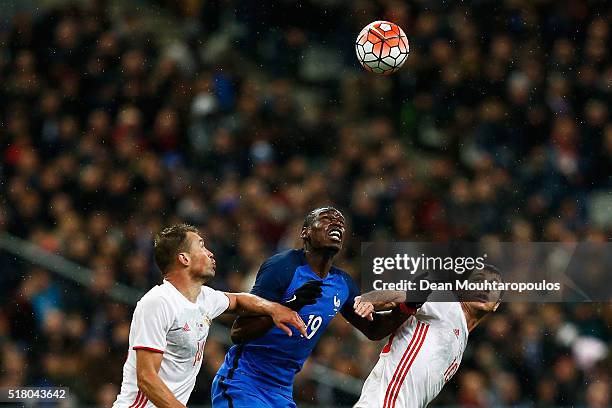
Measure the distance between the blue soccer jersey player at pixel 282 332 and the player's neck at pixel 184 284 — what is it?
52cm

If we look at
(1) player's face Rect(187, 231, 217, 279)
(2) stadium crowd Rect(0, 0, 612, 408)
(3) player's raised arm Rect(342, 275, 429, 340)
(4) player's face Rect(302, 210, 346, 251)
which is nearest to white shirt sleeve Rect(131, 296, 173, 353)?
(1) player's face Rect(187, 231, 217, 279)

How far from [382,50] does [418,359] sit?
13.8ft

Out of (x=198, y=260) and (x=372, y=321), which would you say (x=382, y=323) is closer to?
(x=372, y=321)

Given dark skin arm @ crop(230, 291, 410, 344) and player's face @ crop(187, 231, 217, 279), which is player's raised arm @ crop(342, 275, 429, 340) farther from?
player's face @ crop(187, 231, 217, 279)

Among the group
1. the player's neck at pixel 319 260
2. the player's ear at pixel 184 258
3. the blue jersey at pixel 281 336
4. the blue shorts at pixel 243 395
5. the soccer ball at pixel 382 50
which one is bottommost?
the blue shorts at pixel 243 395

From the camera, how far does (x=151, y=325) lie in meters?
5.31

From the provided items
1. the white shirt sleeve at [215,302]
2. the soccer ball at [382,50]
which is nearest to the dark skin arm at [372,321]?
the white shirt sleeve at [215,302]

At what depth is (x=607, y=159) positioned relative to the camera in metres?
12.4

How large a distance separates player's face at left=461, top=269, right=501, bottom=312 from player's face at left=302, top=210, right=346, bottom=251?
92 centimetres

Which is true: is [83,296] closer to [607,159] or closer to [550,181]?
[550,181]

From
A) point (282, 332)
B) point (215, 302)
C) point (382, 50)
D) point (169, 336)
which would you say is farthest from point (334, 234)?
point (382, 50)

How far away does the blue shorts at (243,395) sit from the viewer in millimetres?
6148

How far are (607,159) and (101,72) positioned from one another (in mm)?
6265
